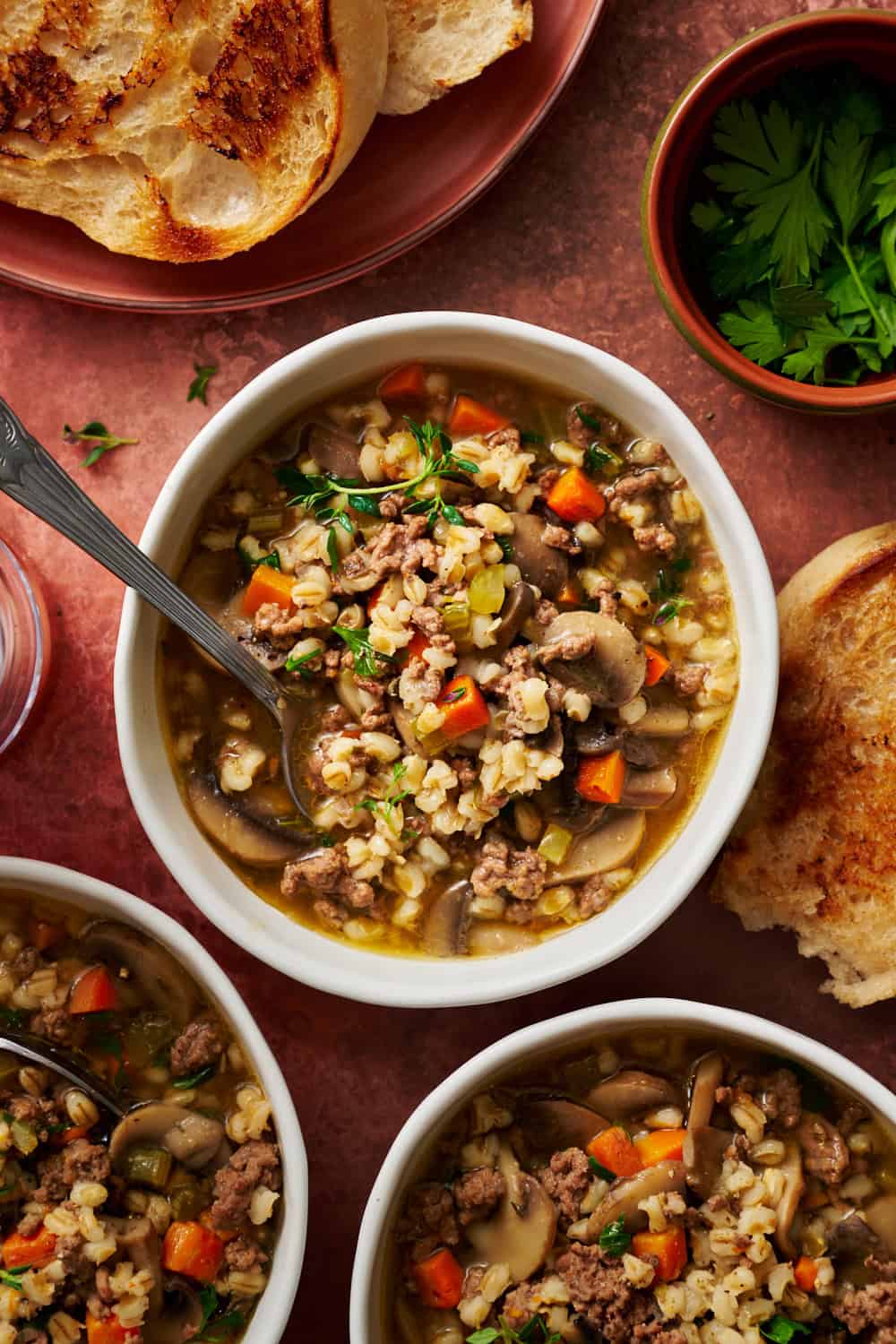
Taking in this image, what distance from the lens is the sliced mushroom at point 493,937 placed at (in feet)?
10.5

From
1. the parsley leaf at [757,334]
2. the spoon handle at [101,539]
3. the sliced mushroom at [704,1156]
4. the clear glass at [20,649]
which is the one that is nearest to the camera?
the spoon handle at [101,539]

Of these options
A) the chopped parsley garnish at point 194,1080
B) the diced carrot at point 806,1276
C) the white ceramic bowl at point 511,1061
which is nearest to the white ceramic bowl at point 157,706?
the white ceramic bowl at point 511,1061

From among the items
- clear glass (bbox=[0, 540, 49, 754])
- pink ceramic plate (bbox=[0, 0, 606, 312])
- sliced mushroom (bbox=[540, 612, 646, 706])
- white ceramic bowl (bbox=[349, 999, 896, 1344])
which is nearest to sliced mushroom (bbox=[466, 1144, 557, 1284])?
white ceramic bowl (bbox=[349, 999, 896, 1344])

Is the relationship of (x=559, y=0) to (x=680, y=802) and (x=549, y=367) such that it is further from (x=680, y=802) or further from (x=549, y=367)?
(x=680, y=802)

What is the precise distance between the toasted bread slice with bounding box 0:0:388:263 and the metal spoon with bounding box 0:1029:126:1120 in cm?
196

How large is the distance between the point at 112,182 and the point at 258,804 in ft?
5.38

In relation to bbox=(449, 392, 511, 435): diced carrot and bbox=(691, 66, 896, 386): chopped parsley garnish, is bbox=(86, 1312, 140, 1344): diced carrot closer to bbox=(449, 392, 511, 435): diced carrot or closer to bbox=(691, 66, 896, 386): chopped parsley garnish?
bbox=(449, 392, 511, 435): diced carrot

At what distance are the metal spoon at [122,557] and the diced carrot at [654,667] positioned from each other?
0.80m

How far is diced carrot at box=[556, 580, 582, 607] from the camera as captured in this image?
10.3 feet

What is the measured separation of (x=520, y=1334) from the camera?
3.13m

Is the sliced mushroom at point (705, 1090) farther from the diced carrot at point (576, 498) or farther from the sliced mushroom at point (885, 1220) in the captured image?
the diced carrot at point (576, 498)

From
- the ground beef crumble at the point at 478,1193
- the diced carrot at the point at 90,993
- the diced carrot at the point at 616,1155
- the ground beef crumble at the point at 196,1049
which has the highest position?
the diced carrot at the point at 90,993

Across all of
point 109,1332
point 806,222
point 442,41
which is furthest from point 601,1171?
point 442,41

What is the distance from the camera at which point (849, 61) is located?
131 inches
